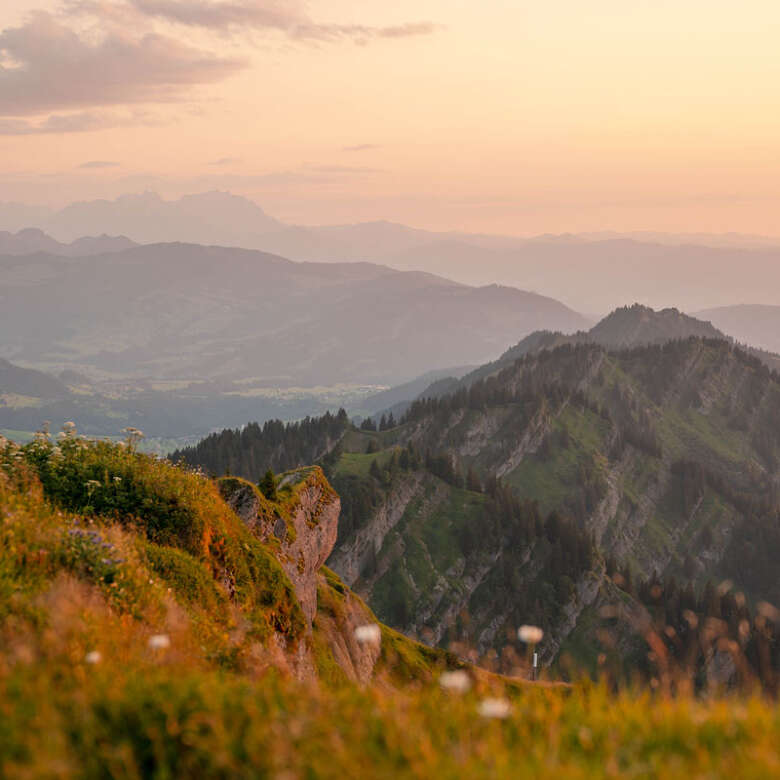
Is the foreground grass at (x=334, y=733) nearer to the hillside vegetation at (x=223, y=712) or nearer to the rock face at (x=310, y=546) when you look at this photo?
the hillside vegetation at (x=223, y=712)

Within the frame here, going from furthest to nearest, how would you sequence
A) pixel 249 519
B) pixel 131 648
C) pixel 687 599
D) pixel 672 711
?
1. pixel 687 599
2. pixel 249 519
3. pixel 131 648
4. pixel 672 711

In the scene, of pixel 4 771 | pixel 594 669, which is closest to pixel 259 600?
pixel 4 771

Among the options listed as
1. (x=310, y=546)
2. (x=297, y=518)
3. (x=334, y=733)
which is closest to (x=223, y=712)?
(x=334, y=733)

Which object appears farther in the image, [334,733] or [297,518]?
[297,518]

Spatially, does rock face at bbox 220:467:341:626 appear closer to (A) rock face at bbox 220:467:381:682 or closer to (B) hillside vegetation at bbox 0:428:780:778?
(A) rock face at bbox 220:467:381:682

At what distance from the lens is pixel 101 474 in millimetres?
18859

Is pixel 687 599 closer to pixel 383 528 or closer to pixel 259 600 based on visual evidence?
pixel 383 528

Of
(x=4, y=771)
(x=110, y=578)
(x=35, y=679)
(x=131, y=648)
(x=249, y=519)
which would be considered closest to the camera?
(x=4, y=771)

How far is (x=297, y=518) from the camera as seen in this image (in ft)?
149

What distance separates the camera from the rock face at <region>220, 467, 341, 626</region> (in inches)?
1350

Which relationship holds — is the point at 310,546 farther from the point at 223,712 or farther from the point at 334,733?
the point at 334,733

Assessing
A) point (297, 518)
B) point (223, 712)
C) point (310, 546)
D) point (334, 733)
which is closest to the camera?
point (334, 733)

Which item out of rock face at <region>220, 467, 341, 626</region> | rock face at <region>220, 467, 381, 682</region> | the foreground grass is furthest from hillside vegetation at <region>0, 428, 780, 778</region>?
rock face at <region>220, 467, 341, 626</region>

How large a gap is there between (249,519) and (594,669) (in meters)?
126
